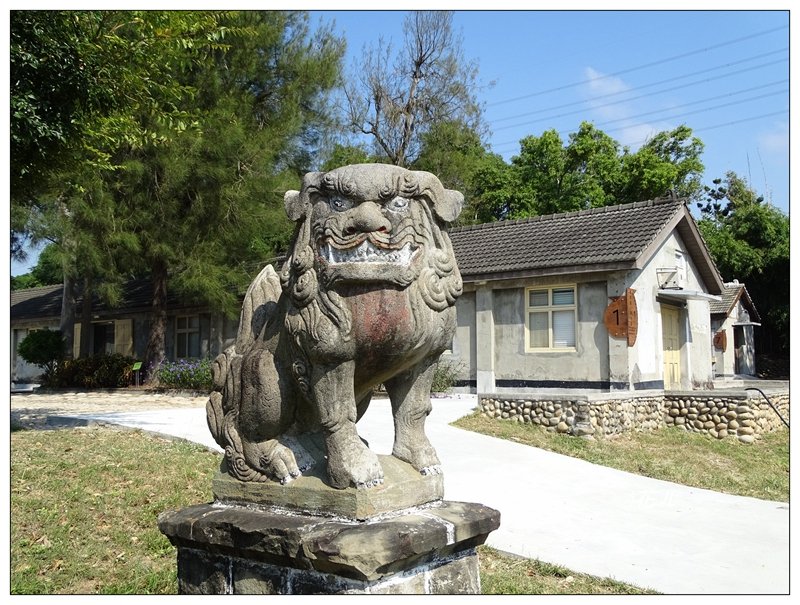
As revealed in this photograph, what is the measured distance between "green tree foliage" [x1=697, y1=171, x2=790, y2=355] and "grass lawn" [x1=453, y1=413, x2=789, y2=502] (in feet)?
57.9

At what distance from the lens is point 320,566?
2.92m

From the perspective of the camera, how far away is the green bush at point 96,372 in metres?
21.0

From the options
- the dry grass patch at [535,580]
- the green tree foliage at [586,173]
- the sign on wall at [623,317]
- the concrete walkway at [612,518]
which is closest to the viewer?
the dry grass patch at [535,580]

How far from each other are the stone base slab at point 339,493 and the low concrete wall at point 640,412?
8925mm

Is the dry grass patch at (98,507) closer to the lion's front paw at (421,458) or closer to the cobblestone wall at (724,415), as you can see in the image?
the lion's front paw at (421,458)

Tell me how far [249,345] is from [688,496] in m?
6.36

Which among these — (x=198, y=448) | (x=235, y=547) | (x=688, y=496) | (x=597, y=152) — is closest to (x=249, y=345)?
(x=235, y=547)

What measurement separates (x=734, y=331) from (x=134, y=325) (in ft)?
80.0

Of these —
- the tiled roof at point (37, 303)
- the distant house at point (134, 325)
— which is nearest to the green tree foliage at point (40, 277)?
the tiled roof at point (37, 303)

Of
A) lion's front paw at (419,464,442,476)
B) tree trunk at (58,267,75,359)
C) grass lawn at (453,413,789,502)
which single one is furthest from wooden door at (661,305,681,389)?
tree trunk at (58,267,75,359)

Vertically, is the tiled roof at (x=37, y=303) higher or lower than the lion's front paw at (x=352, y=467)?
higher

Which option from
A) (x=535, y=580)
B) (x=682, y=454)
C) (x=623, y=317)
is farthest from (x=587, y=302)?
(x=535, y=580)

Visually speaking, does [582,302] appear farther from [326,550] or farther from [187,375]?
[326,550]

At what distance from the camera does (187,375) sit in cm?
1795
